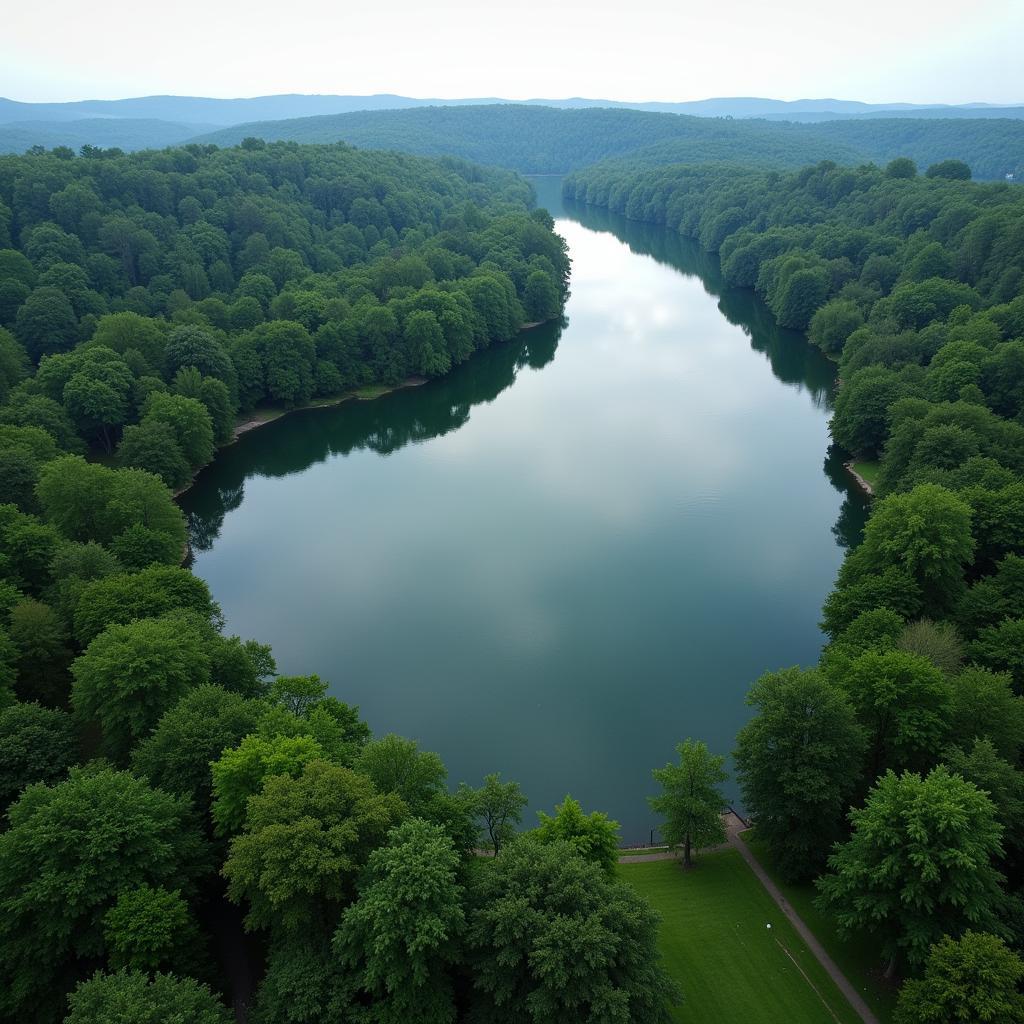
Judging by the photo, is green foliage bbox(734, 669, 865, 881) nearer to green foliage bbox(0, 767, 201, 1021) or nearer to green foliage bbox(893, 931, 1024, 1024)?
green foliage bbox(893, 931, 1024, 1024)

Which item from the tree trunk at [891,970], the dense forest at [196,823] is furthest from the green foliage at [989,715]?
the dense forest at [196,823]

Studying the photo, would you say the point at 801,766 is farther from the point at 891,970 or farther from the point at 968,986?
the point at 968,986

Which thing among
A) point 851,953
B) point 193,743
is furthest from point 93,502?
point 851,953

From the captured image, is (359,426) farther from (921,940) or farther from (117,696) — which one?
(921,940)

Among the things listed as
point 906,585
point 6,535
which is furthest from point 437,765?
point 6,535

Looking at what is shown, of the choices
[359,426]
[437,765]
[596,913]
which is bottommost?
[359,426]

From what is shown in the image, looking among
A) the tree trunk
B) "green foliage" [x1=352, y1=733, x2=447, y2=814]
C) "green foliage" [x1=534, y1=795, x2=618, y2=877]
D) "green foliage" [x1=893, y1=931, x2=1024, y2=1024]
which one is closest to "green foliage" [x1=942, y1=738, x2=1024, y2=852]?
"green foliage" [x1=893, y1=931, x2=1024, y2=1024]
